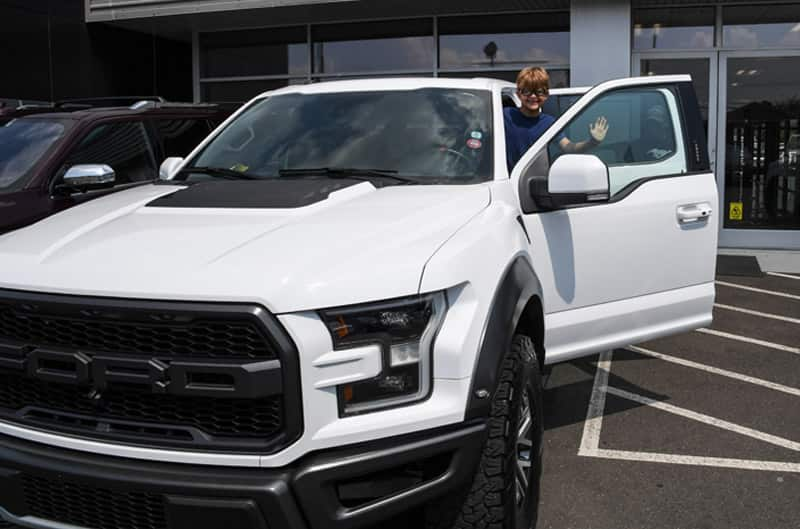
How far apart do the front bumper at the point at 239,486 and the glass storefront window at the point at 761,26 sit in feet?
33.3

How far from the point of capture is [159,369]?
2.05 m

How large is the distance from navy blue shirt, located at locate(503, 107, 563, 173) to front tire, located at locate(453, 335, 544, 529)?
125cm

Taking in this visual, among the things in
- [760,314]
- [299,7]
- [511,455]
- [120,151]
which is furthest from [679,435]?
[299,7]

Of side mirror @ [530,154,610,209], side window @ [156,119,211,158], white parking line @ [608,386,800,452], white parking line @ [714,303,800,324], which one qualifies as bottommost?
white parking line @ [608,386,800,452]

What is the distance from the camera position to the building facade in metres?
10.5

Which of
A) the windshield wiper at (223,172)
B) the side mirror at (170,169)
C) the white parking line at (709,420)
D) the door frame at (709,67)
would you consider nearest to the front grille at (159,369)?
the windshield wiper at (223,172)

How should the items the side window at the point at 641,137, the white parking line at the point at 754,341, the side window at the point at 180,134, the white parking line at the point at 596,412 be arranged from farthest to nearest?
the side window at the point at 180,134 → the white parking line at the point at 754,341 → the side window at the point at 641,137 → the white parking line at the point at 596,412

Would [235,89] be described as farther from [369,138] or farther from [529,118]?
[369,138]

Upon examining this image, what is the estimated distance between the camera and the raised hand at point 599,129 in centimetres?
413

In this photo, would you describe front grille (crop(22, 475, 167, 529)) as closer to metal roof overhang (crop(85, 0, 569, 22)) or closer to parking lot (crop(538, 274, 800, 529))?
parking lot (crop(538, 274, 800, 529))

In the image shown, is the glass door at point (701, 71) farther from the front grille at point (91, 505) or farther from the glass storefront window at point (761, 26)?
the front grille at point (91, 505)

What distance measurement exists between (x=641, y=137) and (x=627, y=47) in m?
6.54

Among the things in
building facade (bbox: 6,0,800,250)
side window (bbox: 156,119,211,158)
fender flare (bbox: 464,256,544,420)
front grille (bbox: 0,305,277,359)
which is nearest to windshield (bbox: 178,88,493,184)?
fender flare (bbox: 464,256,544,420)

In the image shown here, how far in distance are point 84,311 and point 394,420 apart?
880 millimetres
